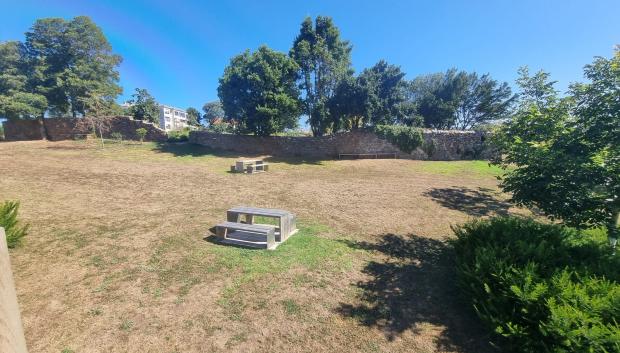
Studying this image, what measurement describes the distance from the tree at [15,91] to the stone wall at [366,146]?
729 inches

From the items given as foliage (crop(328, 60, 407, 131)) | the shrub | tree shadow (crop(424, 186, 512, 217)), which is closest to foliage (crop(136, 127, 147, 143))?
the shrub

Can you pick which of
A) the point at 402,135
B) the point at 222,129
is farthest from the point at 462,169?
the point at 222,129

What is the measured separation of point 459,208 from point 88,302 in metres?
10.6

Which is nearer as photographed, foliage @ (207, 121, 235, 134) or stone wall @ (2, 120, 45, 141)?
stone wall @ (2, 120, 45, 141)

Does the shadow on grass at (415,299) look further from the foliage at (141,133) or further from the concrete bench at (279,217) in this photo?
the foliage at (141,133)

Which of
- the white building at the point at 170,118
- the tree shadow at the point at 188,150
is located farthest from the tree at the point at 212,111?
the tree shadow at the point at 188,150

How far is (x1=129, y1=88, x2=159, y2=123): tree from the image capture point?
30.6m

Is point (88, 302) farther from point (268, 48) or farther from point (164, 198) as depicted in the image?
point (268, 48)

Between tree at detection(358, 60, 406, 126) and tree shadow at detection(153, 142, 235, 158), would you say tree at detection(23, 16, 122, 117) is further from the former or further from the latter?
tree at detection(358, 60, 406, 126)

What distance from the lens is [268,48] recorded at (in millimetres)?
21562

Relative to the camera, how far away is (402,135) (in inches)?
823

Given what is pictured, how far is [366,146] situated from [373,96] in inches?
158

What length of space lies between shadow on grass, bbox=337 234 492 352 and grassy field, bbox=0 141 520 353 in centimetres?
2

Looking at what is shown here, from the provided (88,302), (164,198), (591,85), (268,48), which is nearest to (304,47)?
(268,48)
